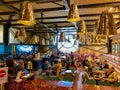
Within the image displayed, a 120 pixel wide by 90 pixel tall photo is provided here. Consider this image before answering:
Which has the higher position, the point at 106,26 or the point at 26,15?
the point at 26,15

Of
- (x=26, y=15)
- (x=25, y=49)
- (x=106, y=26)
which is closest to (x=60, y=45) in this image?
(x=25, y=49)

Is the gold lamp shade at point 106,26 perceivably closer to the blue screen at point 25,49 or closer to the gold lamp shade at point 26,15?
the gold lamp shade at point 26,15

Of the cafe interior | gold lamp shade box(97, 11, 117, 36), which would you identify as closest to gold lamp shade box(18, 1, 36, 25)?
the cafe interior

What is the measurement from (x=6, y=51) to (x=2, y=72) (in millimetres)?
8827

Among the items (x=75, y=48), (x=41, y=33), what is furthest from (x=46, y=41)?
(x=75, y=48)

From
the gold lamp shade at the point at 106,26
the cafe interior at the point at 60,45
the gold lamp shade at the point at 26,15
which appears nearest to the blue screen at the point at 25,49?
the cafe interior at the point at 60,45

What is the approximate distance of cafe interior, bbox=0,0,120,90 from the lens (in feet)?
13.6

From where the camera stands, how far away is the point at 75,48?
2131cm

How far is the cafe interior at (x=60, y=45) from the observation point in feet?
13.6

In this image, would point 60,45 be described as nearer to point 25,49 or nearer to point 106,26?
point 25,49

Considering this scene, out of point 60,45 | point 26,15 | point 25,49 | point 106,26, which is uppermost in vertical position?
point 26,15

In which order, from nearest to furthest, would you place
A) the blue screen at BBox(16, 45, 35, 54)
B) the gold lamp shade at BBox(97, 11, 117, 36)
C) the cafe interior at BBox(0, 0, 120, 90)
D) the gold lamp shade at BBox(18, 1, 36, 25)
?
the gold lamp shade at BBox(97, 11, 117, 36) < the gold lamp shade at BBox(18, 1, 36, 25) < the cafe interior at BBox(0, 0, 120, 90) < the blue screen at BBox(16, 45, 35, 54)

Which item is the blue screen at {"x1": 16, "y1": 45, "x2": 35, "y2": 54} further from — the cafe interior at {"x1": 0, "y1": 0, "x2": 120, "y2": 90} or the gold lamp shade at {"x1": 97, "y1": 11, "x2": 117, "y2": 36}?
the gold lamp shade at {"x1": 97, "y1": 11, "x2": 117, "y2": 36}

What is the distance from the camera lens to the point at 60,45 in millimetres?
21047
